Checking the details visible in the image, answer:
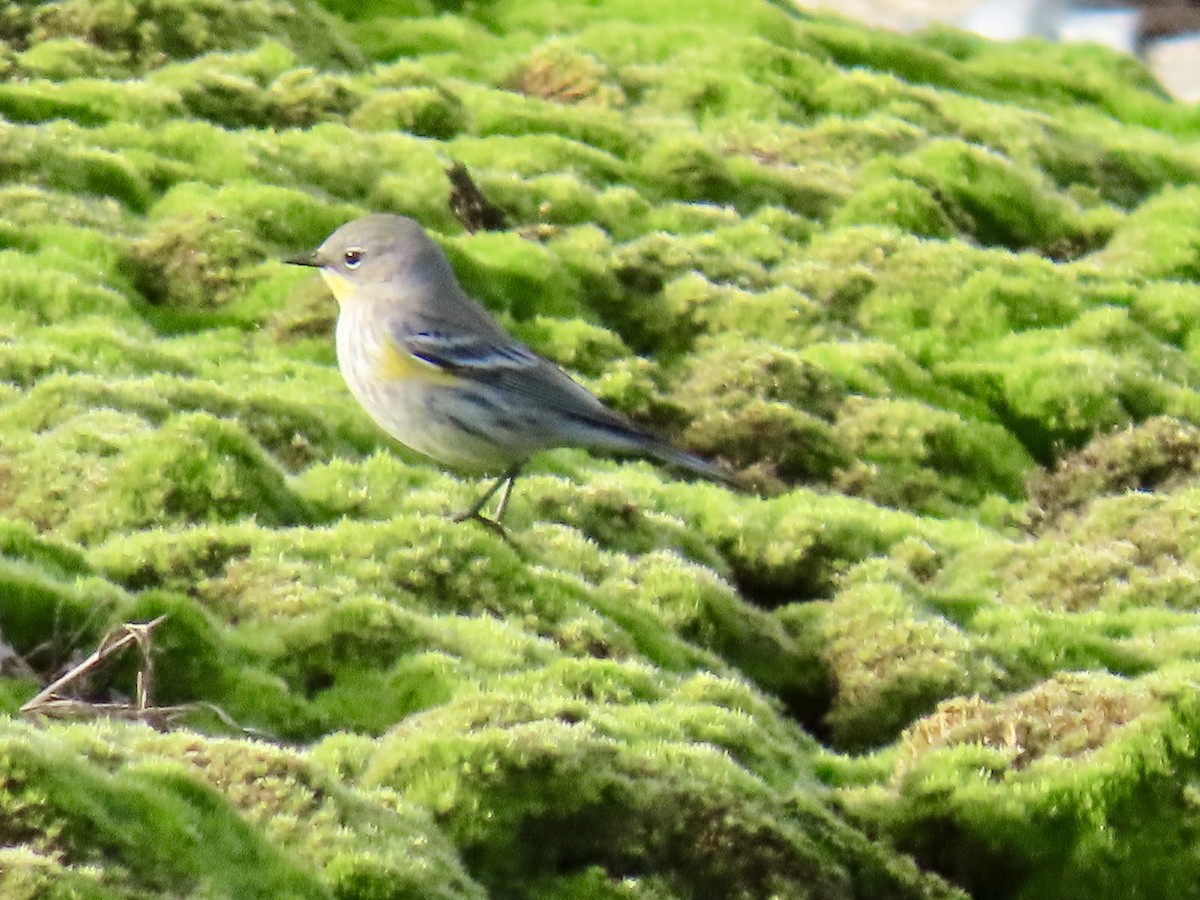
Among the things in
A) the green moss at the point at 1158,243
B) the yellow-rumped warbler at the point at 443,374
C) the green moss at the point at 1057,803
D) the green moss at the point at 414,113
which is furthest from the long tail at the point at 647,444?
the green moss at the point at 1158,243

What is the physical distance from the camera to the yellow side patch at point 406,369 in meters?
10.4

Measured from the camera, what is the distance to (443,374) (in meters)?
10.5

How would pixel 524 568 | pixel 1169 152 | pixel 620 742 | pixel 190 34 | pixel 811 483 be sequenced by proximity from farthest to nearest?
pixel 1169 152 → pixel 190 34 → pixel 811 483 → pixel 524 568 → pixel 620 742

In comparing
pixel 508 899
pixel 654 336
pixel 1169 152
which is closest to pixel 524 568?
pixel 508 899

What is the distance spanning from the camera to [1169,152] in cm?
2253

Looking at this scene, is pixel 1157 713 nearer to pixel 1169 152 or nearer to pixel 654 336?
pixel 654 336

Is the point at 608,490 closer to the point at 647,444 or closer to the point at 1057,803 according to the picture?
the point at 647,444

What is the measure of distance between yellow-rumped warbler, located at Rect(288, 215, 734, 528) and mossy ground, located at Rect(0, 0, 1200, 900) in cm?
58

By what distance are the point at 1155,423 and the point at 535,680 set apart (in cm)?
770

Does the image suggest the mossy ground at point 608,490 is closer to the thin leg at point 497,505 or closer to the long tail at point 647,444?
the thin leg at point 497,505

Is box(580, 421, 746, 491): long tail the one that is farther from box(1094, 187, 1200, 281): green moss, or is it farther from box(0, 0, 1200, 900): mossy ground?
box(1094, 187, 1200, 281): green moss

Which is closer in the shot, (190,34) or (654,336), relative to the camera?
(654,336)

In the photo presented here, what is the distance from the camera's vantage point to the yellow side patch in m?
10.4

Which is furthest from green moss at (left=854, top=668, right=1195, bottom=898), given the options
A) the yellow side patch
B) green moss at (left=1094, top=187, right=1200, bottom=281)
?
green moss at (left=1094, top=187, right=1200, bottom=281)
